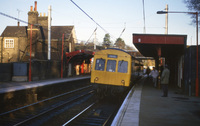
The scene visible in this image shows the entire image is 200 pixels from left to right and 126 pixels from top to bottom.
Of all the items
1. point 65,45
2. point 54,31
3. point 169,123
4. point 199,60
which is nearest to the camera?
point 169,123

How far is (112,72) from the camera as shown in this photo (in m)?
13.9

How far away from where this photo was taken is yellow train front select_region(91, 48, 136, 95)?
44.9 ft

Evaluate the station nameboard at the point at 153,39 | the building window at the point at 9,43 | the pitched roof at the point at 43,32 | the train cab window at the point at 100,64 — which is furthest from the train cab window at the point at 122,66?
the building window at the point at 9,43

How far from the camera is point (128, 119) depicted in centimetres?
716

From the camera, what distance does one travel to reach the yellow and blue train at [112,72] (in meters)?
13.7

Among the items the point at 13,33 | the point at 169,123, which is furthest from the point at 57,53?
the point at 169,123

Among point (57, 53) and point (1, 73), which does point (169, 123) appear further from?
point (57, 53)

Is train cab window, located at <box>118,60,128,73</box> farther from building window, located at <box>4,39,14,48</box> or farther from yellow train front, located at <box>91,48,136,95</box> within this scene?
building window, located at <box>4,39,14,48</box>

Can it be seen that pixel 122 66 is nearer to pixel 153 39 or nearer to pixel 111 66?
pixel 111 66

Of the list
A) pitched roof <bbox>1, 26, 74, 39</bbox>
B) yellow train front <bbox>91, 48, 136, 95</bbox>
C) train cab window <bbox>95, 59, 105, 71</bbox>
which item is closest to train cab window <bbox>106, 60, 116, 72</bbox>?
yellow train front <bbox>91, 48, 136, 95</bbox>

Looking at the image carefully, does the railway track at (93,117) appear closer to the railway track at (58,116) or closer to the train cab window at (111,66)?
the railway track at (58,116)

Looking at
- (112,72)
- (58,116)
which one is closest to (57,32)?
(112,72)

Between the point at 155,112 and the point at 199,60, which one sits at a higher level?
the point at 199,60

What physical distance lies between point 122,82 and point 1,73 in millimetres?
13563
